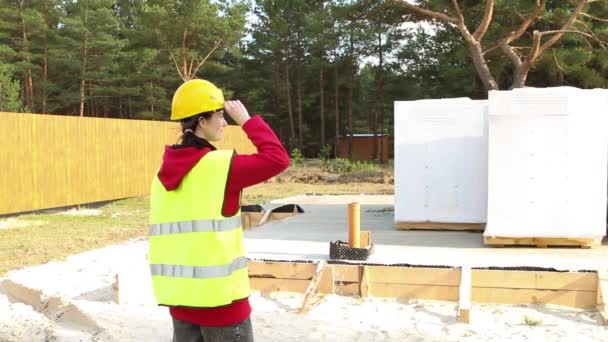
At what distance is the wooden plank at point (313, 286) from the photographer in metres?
6.11

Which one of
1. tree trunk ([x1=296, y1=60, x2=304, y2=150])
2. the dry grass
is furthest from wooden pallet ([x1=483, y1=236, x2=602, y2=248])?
tree trunk ([x1=296, y1=60, x2=304, y2=150])

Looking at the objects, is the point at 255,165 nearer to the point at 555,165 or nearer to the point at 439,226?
the point at 555,165

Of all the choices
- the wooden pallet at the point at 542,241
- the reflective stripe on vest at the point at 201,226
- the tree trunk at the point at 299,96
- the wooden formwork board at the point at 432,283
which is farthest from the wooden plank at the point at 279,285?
the tree trunk at the point at 299,96

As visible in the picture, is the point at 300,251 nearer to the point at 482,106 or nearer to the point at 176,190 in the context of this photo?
the point at 482,106

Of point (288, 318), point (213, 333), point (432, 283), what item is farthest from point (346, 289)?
point (213, 333)

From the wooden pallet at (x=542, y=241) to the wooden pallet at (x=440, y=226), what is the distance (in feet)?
4.57

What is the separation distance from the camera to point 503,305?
6320mm

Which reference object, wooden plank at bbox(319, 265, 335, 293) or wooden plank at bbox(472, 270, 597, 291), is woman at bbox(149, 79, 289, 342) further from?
wooden plank at bbox(472, 270, 597, 291)

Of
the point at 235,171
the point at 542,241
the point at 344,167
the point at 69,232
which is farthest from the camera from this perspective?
the point at 344,167

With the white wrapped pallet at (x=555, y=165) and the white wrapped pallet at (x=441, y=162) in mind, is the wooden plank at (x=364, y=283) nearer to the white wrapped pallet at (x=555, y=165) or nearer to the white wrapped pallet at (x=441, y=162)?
the white wrapped pallet at (x=555, y=165)

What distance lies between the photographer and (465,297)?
235 inches

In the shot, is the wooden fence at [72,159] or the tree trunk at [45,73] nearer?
the wooden fence at [72,159]

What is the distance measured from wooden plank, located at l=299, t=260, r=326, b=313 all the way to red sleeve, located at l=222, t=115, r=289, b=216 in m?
3.77

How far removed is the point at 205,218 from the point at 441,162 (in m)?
8.17
